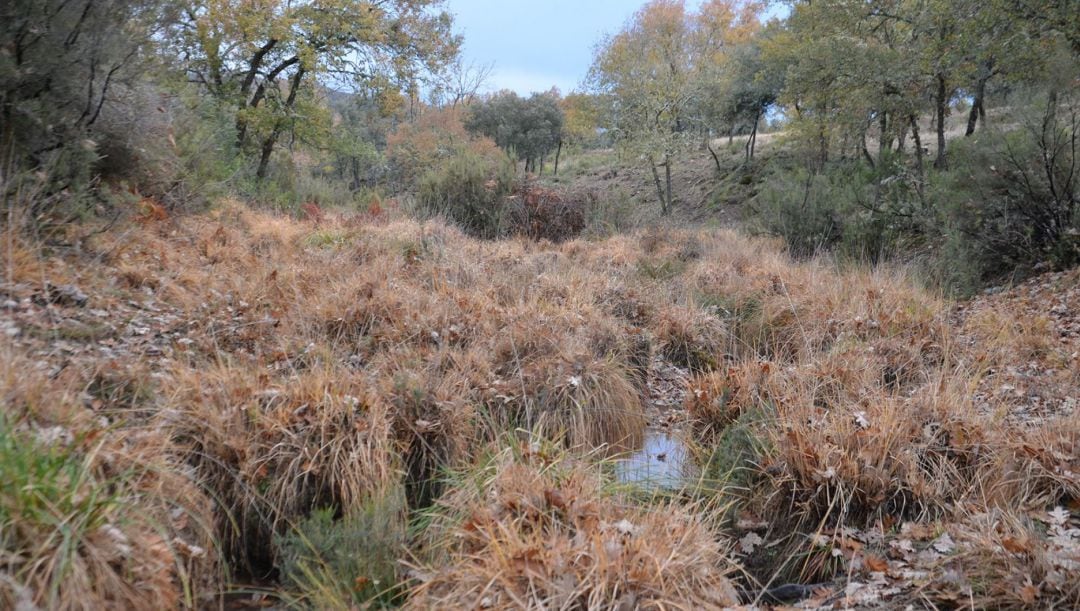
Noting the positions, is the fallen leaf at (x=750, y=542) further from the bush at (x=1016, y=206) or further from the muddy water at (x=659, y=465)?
the bush at (x=1016, y=206)

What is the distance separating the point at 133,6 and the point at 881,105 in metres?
13.8

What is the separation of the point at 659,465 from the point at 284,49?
14.9 metres

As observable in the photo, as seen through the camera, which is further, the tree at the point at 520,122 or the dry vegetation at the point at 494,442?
the tree at the point at 520,122

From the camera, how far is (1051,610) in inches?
111

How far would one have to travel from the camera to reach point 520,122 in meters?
32.8

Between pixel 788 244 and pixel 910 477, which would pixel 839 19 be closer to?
pixel 788 244

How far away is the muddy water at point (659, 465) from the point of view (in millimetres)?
4707

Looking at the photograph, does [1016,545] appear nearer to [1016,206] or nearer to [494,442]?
[494,442]

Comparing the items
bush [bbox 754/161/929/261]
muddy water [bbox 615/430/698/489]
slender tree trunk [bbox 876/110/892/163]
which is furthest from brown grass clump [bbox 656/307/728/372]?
slender tree trunk [bbox 876/110/892/163]

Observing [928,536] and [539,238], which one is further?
[539,238]

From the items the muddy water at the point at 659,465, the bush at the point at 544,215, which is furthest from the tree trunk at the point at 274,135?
the muddy water at the point at 659,465

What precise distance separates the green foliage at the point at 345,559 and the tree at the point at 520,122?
29815 millimetres

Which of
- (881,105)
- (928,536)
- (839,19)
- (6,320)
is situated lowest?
(928,536)

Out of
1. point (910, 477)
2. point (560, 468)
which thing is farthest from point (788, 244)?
point (560, 468)
